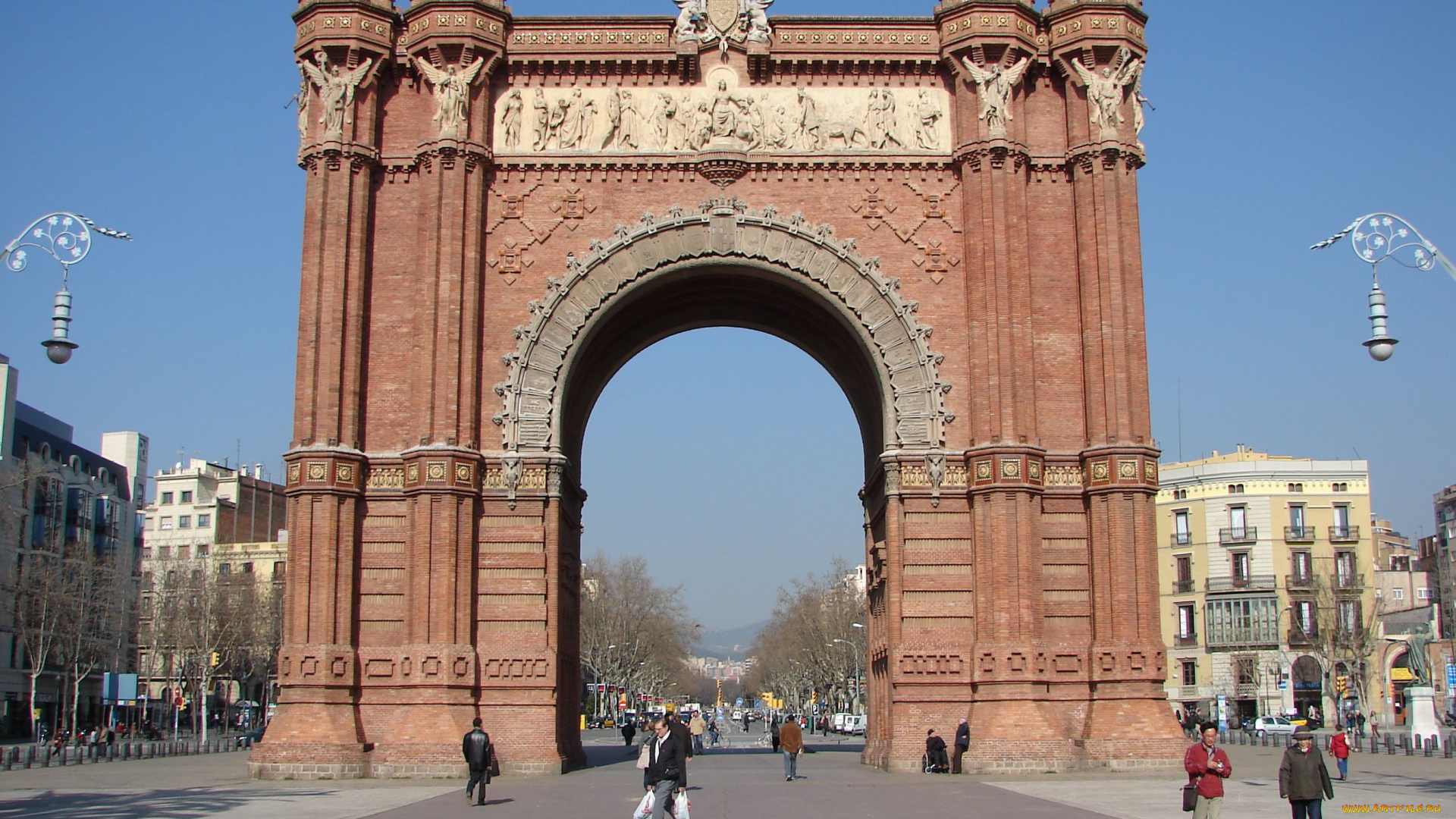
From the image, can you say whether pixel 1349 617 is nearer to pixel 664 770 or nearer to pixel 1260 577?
pixel 1260 577

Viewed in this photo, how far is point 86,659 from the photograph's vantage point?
229ft

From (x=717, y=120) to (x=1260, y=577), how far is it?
49.9 m

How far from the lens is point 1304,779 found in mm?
14305

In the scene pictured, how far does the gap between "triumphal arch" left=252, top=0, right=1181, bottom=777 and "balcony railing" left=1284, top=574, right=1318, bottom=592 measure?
43.9m

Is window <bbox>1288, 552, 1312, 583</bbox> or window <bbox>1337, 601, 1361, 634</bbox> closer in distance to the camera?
window <bbox>1337, 601, 1361, 634</bbox>

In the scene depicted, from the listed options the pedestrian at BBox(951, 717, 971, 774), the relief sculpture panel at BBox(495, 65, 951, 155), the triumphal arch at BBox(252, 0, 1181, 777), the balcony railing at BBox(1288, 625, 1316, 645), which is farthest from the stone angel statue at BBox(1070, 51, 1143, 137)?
the balcony railing at BBox(1288, 625, 1316, 645)

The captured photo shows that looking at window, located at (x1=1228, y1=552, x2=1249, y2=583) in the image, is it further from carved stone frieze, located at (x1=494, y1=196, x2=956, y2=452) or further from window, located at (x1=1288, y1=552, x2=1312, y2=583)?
carved stone frieze, located at (x1=494, y1=196, x2=956, y2=452)

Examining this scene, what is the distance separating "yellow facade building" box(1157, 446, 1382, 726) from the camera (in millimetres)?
70000

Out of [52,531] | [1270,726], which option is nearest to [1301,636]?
[1270,726]

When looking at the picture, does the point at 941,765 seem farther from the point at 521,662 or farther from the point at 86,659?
the point at 86,659

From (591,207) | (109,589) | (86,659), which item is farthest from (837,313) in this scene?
(86,659)

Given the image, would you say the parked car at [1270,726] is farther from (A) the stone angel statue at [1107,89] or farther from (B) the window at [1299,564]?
(A) the stone angel statue at [1107,89]

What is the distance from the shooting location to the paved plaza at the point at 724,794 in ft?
68.1

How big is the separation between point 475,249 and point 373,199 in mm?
2758
